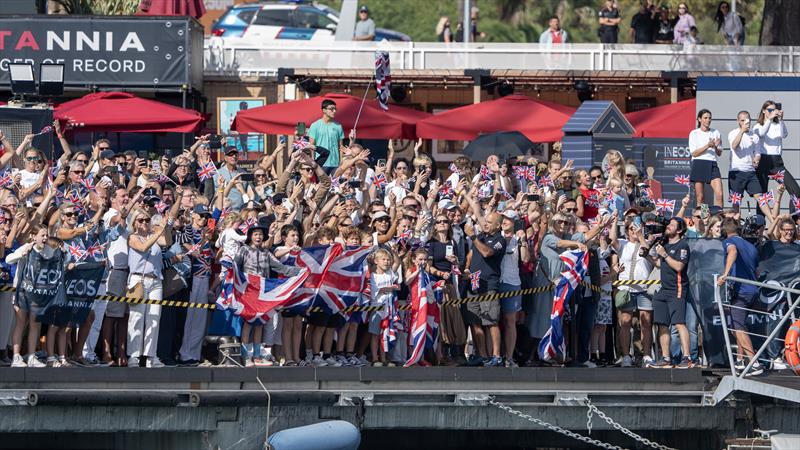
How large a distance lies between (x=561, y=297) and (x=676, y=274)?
4.37ft

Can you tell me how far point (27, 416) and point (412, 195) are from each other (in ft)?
18.2

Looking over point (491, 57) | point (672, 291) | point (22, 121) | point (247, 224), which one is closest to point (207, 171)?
point (22, 121)

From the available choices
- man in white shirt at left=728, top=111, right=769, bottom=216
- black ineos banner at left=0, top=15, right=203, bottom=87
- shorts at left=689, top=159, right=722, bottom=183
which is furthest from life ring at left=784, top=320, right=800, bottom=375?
black ineos banner at left=0, top=15, right=203, bottom=87

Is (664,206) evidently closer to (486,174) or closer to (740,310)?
(486,174)

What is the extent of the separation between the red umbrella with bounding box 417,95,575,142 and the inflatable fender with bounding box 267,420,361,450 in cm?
946

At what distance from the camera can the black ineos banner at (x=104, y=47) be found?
Answer: 1087 inches

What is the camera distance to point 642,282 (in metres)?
19.5

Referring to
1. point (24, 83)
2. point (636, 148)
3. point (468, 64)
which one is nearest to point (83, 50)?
point (24, 83)

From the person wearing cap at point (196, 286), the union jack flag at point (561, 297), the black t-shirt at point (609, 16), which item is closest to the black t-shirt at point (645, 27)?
the black t-shirt at point (609, 16)

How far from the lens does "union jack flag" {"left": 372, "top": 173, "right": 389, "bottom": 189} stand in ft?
72.9

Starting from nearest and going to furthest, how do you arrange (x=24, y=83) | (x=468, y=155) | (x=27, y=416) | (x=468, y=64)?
(x=27, y=416), (x=24, y=83), (x=468, y=155), (x=468, y=64)

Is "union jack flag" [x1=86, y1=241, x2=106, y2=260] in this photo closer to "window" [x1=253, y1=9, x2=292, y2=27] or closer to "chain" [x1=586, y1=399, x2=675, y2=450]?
"chain" [x1=586, y1=399, x2=675, y2=450]

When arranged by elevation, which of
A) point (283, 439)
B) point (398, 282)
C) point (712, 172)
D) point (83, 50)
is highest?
point (83, 50)

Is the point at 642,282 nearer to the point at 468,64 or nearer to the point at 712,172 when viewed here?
the point at 712,172
